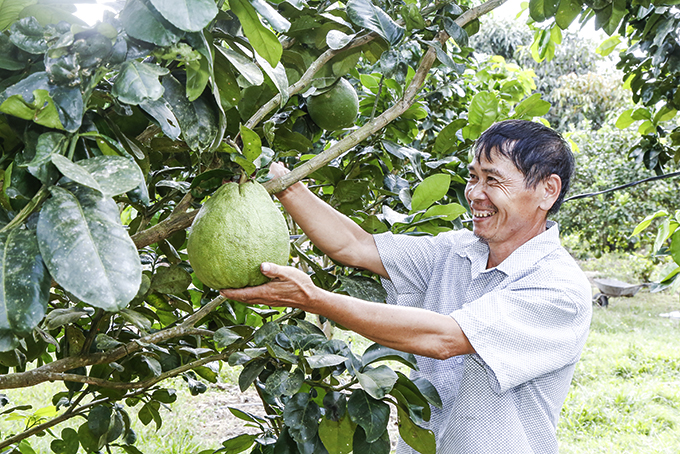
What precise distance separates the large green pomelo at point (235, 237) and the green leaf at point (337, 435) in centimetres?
35

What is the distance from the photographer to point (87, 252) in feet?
1.61

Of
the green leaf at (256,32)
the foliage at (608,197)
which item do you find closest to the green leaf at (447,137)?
the green leaf at (256,32)

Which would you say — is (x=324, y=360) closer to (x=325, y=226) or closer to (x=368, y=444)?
(x=368, y=444)

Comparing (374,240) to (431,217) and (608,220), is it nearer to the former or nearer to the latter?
(431,217)

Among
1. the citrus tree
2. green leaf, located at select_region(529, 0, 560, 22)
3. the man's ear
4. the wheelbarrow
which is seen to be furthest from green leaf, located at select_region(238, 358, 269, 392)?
the wheelbarrow

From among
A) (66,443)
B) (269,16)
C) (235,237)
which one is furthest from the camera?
(66,443)

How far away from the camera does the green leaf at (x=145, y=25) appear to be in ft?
1.81

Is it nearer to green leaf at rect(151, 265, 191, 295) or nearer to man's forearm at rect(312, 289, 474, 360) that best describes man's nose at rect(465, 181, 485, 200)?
man's forearm at rect(312, 289, 474, 360)

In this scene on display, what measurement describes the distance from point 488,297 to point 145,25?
98 cm

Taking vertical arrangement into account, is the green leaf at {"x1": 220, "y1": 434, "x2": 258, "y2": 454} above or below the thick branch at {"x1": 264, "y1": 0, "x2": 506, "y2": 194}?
below

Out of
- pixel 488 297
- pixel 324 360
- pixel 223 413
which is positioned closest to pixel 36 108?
pixel 324 360

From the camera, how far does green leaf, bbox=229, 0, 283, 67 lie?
71 centimetres

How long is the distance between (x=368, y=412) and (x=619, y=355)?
512 centimetres

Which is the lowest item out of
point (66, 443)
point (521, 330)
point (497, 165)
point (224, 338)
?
point (66, 443)
